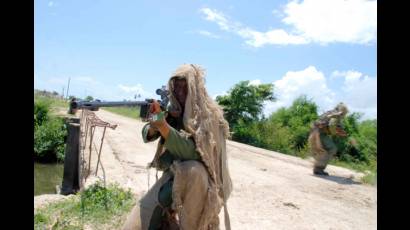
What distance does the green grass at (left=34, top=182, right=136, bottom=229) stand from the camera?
184 inches

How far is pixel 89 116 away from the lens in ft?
26.9

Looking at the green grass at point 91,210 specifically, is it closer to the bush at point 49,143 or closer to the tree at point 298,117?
the bush at point 49,143

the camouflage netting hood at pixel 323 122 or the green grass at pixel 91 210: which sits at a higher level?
the camouflage netting hood at pixel 323 122

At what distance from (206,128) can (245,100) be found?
63.0 feet

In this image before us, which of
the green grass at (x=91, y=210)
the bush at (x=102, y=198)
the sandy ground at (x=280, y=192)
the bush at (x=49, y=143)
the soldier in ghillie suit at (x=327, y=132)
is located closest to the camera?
the green grass at (x=91, y=210)

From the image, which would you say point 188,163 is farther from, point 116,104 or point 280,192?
point 280,192

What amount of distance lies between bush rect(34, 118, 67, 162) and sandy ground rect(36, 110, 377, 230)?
14.3 ft

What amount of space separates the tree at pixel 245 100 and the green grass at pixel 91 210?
55.4 feet

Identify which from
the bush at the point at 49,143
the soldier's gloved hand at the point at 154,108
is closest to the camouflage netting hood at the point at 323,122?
the soldier's gloved hand at the point at 154,108

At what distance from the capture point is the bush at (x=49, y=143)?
1606 cm

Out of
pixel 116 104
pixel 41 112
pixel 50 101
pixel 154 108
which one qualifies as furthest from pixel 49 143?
pixel 154 108

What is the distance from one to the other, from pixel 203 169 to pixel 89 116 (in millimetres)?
5008

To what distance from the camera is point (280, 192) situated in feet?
25.4
